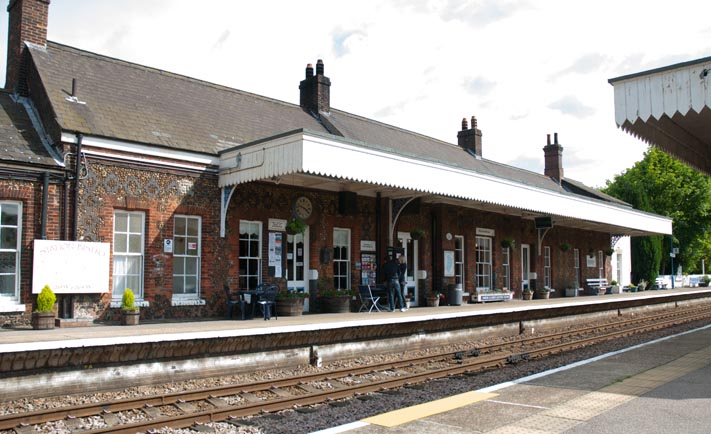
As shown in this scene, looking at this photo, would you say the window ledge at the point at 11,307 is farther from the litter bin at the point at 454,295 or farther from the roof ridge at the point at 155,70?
the litter bin at the point at 454,295

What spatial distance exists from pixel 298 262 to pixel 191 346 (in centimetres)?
578

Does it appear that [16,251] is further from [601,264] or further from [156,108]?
[601,264]

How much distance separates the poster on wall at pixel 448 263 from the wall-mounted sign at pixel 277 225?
641 cm

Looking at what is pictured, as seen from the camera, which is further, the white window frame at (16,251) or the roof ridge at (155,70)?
the roof ridge at (155,70)

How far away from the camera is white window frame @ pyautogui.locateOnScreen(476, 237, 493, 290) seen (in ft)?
69.5

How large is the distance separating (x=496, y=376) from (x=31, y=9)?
1249cm

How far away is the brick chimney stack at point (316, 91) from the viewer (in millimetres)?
19672

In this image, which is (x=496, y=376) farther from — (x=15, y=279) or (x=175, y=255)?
(x=15, y=279)

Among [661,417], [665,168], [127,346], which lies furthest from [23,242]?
[665,168]

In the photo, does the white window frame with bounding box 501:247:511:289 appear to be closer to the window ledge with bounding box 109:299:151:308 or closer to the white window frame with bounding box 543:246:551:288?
the white window frame with bounding box 543:246:551:288

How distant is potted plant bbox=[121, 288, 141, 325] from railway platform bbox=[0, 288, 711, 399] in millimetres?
263

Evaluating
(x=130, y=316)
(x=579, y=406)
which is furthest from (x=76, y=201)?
(x=579, y=406)

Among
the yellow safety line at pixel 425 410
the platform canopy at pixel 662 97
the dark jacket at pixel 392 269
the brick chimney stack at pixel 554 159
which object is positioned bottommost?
the yellow safety line at pixel 425 410

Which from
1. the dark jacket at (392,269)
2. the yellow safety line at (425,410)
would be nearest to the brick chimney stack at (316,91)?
the dark jacket at (392,269)
